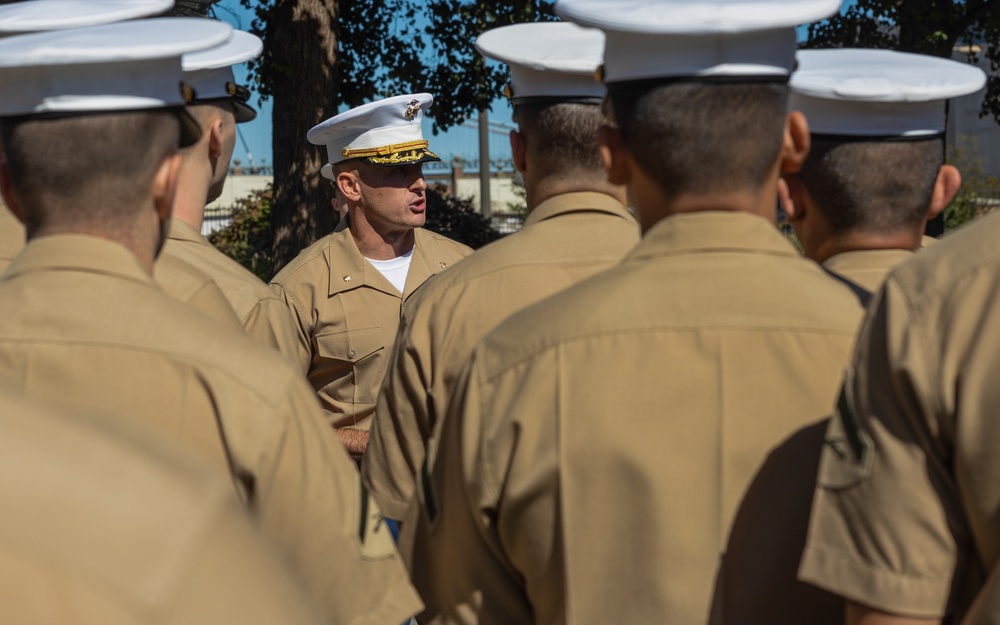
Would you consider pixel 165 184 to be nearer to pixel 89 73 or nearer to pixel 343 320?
pixel 89 73

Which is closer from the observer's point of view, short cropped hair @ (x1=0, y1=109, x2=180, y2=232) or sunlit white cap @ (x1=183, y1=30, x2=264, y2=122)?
short cropped hair @ (x1=0, y1=109, x2=180, y2=232)

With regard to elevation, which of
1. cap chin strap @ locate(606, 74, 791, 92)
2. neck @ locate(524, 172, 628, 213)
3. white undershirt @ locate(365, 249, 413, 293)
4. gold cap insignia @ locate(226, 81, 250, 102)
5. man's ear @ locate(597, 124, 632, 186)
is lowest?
white undershirt @ locate(365, 249, 413, 293)

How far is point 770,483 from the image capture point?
6.33 feet

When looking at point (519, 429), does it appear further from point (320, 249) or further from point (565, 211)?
point (320, 249)

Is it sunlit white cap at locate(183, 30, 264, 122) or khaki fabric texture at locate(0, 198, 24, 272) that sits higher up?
sunlit white cap at locate(183, 30, 264, 122)

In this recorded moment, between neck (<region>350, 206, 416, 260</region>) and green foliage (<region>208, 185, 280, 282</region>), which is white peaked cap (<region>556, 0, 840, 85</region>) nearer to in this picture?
neck (<region>350, 206, 416, 260</region>)

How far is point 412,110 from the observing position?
576 centimetres

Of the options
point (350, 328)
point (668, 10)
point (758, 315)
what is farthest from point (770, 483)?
point (350, 328)

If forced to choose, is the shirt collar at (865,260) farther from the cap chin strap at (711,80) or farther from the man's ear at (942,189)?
the cap chin strap at (711,80)

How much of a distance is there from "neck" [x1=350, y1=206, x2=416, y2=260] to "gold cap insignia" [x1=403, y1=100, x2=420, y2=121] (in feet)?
1.73

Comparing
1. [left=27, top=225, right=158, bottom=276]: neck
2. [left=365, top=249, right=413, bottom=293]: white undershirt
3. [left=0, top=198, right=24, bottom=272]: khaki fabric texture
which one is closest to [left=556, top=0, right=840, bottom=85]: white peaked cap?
[left=27, top=225, right=158, bottom=276]: neck

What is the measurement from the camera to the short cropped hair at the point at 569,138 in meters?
2.96

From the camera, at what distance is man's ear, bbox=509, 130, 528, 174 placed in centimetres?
306

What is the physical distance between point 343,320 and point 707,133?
10.7 feet
